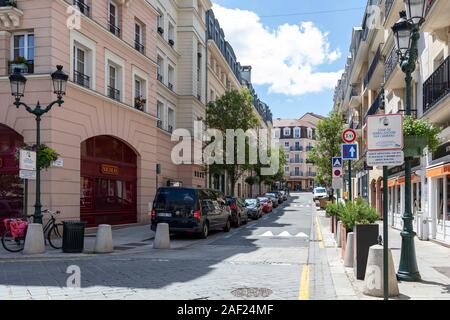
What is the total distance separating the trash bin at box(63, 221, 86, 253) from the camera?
1291cm

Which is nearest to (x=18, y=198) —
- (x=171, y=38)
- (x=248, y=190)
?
(x=171, y=38)

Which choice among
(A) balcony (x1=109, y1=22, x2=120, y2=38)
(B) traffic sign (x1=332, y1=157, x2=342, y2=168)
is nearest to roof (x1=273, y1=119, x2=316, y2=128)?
(A) balcony (x1=109, y1=22, x2=120, y2=38)

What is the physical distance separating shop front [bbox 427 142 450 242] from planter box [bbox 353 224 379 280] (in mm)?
6453

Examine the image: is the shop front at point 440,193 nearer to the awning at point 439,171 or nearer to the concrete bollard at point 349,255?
the awning at point 439,171

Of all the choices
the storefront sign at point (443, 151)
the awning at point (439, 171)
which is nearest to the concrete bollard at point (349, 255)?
the awning at point (439, 171)

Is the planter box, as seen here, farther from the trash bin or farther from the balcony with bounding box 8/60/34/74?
the balcony with bounding box 8/60/34/74

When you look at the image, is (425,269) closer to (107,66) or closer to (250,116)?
(107,66)

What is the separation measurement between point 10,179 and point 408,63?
1365 cm

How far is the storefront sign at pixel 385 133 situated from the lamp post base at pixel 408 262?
263 centimetres

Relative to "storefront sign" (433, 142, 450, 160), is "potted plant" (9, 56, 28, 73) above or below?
above

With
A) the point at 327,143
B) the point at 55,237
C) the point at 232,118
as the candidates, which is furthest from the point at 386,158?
the point at 327,143

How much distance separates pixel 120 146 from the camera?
22.4 metres

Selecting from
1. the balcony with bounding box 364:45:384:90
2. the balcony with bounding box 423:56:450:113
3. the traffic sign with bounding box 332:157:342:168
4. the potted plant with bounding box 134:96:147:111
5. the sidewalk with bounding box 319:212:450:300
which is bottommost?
the sidewalk with bounding box 319:212:450:300

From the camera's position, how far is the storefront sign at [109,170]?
2056cm
